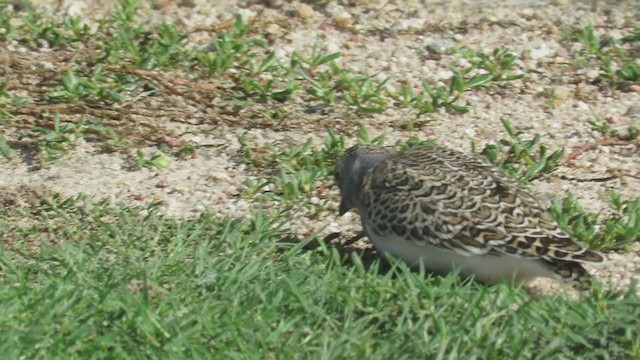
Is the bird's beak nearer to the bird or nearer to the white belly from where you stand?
the bird

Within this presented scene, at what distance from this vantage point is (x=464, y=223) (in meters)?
6.99

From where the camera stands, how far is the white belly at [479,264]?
6902mm

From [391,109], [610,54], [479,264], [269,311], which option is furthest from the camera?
[610,54]

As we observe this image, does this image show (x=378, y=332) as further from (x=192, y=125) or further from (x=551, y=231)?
(x=192, y=125)

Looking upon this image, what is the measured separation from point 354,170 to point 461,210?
3.12ft

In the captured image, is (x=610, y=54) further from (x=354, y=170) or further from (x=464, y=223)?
(x=464, y=223)

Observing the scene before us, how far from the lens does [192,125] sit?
8984mm

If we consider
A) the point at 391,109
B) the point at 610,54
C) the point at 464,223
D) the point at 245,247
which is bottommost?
the point at 391,109

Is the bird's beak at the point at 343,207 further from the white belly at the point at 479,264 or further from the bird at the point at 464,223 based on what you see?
the white belly at the point at 479,264

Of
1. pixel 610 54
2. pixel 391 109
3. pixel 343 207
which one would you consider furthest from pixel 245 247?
pixel 610 54

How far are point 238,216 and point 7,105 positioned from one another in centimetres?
187

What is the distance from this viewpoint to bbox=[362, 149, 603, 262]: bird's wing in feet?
22.6

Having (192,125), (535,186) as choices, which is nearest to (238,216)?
(192,125)

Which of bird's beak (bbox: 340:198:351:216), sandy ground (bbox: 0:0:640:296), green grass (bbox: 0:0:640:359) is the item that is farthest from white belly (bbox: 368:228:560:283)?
bird's beak (bbox: 340:198:351:216)
